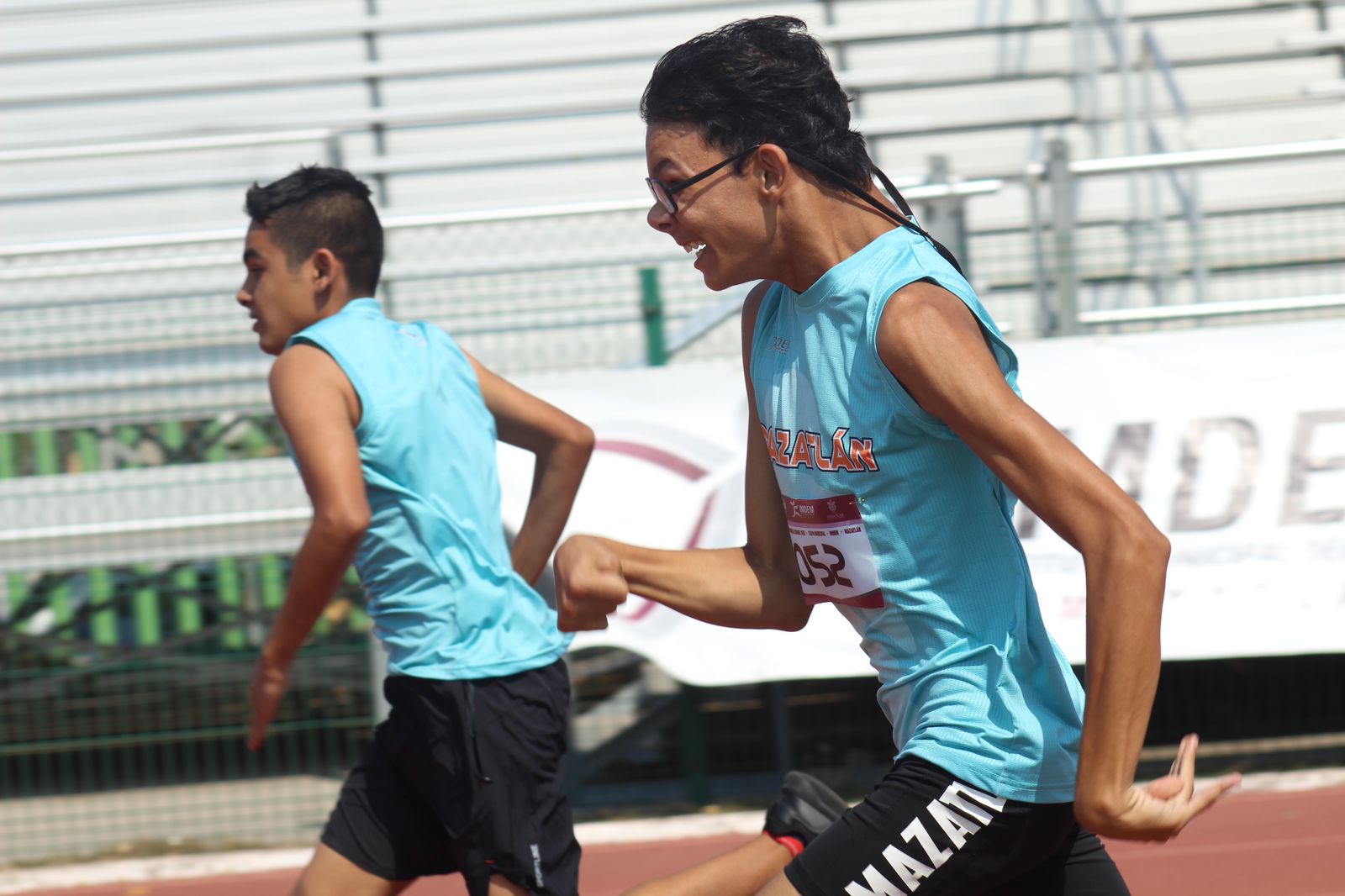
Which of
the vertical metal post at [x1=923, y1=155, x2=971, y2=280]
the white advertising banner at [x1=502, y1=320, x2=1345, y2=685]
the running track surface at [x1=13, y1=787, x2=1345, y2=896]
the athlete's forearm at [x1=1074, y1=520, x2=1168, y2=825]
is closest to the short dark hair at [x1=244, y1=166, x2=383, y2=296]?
the athlete's forearm at [x1=1074, y1=520, x2=1168, y2=825]

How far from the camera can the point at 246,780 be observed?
609 cm

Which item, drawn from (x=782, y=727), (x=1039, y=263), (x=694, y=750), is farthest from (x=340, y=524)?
(x=1039, y=263)

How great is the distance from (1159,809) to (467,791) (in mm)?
1585

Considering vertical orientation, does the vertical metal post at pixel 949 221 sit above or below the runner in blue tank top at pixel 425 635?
above

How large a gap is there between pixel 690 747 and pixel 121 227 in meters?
5.37

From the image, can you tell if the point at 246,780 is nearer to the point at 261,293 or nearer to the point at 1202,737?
the point at 261,293

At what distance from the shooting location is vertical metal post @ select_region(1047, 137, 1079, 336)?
616cm

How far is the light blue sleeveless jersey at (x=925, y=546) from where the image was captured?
202 cm

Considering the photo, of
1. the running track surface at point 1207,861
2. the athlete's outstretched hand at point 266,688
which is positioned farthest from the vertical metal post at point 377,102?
the athlete's outstretched hand at point 266,688

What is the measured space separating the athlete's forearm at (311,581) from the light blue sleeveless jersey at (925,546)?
106 centimetres

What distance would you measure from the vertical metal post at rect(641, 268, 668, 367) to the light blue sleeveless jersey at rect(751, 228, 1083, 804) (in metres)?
3.87

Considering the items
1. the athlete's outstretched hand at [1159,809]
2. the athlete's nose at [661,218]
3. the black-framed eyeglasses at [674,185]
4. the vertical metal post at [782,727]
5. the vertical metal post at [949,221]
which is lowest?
the vertical metal post at [782,727]

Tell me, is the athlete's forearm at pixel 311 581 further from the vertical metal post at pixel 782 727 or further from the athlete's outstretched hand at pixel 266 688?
the vertical metal post at pixel 782 727

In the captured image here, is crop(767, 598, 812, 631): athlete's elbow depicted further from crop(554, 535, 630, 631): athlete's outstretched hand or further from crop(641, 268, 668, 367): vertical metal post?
crop(641, 268, 668, 367): vertical metal post
